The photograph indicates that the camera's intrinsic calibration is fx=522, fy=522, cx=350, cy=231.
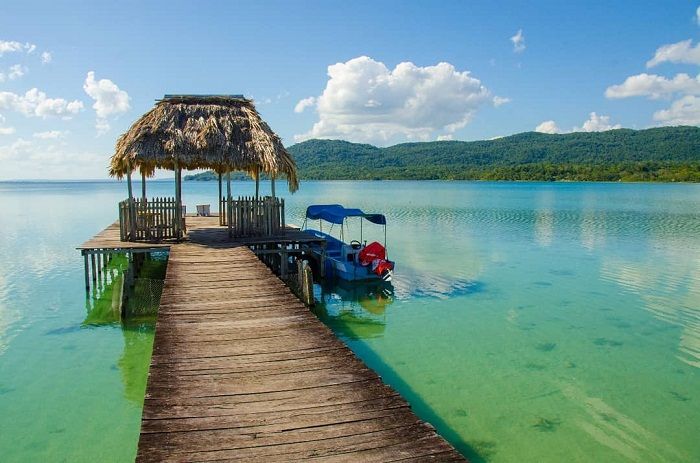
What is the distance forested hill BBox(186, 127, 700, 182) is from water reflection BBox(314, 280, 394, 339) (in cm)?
11370

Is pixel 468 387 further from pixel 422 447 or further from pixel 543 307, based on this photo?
pixel 543 307

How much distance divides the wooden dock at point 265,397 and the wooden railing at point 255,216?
7.47 m

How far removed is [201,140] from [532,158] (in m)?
157

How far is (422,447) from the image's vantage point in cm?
383

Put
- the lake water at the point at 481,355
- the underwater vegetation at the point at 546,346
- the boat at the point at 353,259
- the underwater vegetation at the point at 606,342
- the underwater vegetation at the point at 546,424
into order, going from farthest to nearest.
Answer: the boat at the point at 353,259 → the underwater vegetation at the point at 606,342 → the underwater vegetation at the point at 546,346 → the underwater vegetation at the point at 546,424 → the lake water at the point at 481,355

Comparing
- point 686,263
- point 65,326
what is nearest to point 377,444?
point 65,326

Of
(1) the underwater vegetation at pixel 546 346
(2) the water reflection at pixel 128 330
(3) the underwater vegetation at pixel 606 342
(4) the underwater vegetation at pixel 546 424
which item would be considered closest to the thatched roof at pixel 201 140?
(2) the water reflection at pixel 128 330

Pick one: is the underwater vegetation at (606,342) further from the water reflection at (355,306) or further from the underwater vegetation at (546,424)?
the water reflection at (355,306)

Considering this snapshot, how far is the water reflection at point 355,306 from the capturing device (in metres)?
11.7

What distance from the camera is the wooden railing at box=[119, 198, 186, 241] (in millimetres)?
14188

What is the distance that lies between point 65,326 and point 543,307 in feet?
38.3

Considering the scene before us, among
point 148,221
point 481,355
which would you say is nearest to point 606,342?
point 481,355

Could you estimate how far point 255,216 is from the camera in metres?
15.2

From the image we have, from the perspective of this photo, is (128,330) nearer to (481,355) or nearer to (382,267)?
(382,267)
